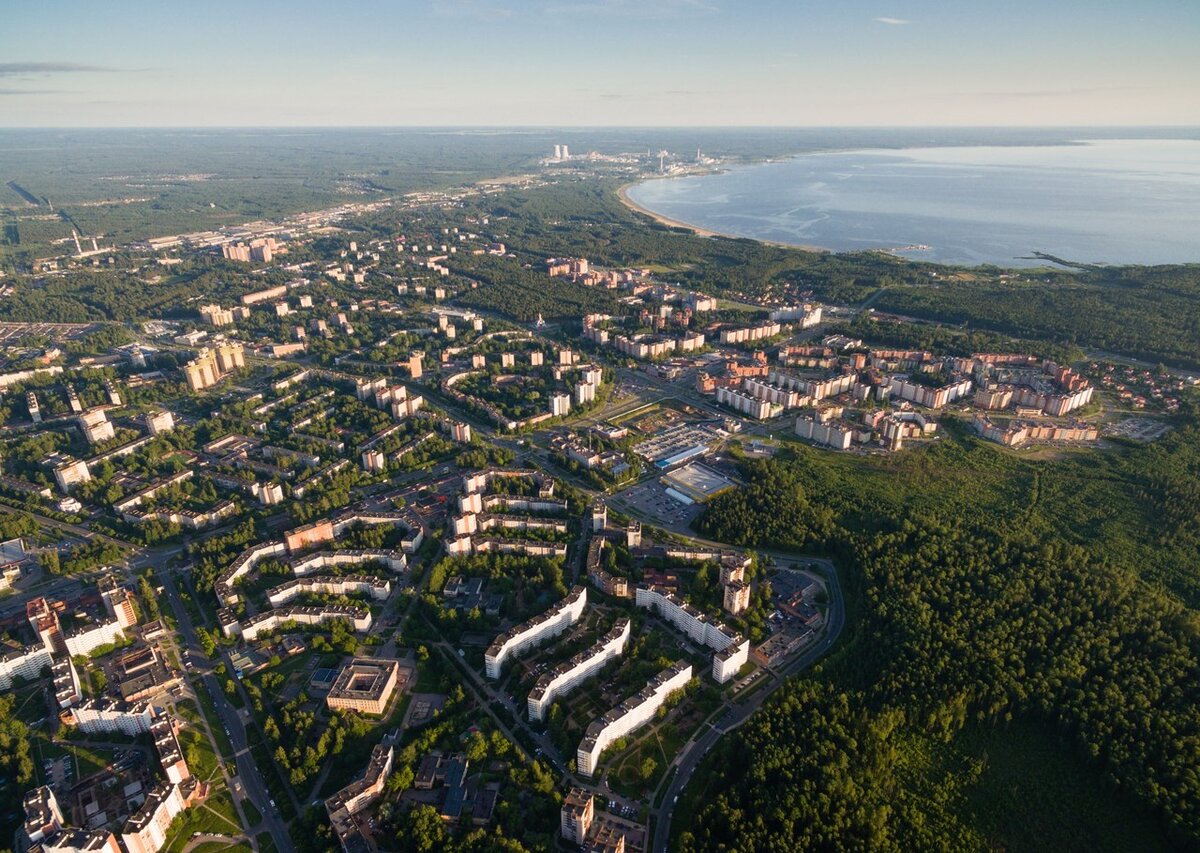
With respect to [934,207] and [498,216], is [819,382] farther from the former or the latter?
[934,207]

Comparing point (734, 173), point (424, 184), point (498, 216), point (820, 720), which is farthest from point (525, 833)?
point (734, 173)

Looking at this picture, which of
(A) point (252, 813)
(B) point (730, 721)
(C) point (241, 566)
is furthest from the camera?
(C) point (241, 566)

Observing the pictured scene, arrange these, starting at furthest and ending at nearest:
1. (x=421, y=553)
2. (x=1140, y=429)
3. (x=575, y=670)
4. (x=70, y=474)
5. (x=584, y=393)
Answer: (x=584, y=393), (x=1140, y=429), (x=70, y=474), (x=421, y=553), (x=575, y=670)

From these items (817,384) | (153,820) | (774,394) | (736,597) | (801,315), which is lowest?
(153,820)

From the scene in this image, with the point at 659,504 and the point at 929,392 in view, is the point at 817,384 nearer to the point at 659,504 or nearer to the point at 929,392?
the point at 929,392

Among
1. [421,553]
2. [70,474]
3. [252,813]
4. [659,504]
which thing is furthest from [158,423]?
[659,504]

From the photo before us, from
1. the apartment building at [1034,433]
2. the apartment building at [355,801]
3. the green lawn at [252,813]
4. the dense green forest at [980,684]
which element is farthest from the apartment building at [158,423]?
the apartment building at [1034,433]

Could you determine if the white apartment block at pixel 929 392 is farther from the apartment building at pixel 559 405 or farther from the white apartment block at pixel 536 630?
the white apartment block at pixel 536 630

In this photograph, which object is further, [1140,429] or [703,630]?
[1140,429]
